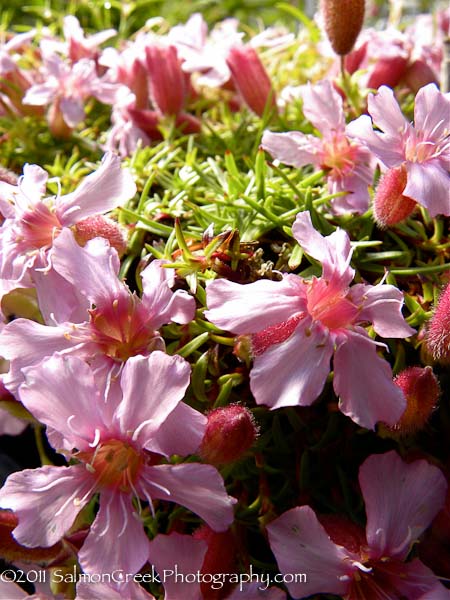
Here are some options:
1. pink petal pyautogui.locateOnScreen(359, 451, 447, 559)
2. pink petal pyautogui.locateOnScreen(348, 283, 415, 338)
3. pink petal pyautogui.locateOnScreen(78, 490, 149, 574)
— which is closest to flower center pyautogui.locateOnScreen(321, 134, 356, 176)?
pink petal pyautogui.locateOnScreen(348, 283, 415, 338)

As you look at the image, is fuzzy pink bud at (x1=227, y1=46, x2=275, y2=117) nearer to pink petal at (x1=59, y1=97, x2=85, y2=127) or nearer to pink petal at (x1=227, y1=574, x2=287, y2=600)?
pink petal at (x1=59, y1=97, x2=85, y2=127)

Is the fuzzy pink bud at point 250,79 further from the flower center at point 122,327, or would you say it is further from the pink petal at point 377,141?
the flower center at point 122,327

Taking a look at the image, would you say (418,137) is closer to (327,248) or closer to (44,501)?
(327,248)

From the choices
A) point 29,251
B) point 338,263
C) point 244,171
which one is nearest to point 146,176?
point 244,171

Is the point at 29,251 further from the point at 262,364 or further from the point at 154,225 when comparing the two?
the point at 262,364

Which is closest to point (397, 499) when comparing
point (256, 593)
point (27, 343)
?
point (256, 593)

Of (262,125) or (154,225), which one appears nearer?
(154,225)
